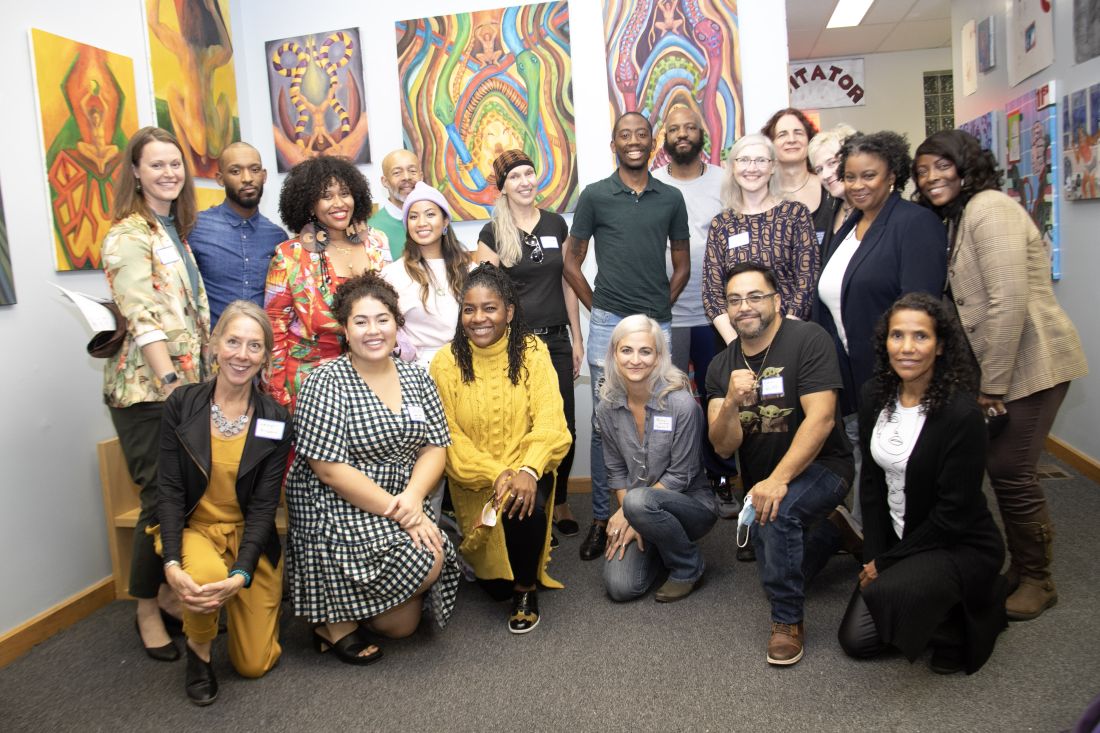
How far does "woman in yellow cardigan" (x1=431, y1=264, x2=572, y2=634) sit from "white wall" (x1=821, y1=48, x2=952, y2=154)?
8084 millimetres

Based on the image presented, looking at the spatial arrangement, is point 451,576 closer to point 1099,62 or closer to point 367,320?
point 367,320

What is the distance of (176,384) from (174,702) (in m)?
1.03

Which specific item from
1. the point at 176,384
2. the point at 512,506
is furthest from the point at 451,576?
the point at 176,384

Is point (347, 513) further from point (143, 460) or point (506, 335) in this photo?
point (506, 335)

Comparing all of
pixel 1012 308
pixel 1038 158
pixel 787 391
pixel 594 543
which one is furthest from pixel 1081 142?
pixel 594 543

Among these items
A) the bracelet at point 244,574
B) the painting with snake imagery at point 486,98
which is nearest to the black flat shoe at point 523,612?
the bracelet at point 244,574

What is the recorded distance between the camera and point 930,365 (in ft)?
8.12

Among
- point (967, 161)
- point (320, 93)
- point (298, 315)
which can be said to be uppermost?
point (320, 93)

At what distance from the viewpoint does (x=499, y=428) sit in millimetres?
3107

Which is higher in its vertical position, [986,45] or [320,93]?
[986,45]

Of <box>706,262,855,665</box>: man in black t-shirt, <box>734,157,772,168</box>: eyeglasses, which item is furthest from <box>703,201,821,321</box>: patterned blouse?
<box>706,262,855,665</box>: man in black t-shirt

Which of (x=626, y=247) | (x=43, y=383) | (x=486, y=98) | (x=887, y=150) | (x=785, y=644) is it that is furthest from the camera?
(x=486, y=98)

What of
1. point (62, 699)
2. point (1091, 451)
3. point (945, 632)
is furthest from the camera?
point (1091, 451)

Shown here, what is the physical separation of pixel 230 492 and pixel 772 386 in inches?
73.6
